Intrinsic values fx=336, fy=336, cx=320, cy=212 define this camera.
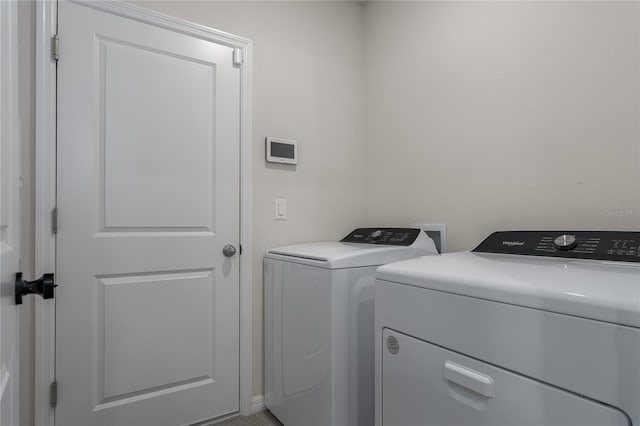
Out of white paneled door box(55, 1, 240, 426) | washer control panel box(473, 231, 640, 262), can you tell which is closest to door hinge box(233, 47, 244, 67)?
white paneled door box(55, 1, 240, 426)

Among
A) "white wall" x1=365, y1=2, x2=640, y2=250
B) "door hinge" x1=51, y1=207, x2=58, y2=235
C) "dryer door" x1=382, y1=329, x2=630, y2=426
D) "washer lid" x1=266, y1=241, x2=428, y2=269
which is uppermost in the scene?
"white wall" x1=365, y1=2, x2=640, y2=250

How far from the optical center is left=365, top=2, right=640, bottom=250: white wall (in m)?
1.22

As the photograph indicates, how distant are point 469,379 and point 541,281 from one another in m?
0.29

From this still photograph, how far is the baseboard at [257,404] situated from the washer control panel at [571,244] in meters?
1.39

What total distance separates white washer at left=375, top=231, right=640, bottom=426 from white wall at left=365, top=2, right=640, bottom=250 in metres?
0.29

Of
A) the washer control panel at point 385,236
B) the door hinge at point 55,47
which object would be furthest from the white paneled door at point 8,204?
the washer control panel at point 385,236

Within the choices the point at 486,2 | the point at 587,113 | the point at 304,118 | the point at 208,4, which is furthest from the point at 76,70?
the point at 587,113

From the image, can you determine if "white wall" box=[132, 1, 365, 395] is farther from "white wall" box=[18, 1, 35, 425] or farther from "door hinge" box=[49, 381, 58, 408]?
"door hinge" box=[49, 381, 58, 408]

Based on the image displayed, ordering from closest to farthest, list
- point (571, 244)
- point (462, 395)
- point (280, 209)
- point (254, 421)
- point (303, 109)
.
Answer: point (462, 395) < point (571, 244) < point (254, 421) < point (280, 209) < point (303, 109)

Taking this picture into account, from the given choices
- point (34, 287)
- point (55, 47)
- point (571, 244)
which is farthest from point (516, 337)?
point (55, 47)

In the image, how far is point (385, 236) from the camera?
1.81 meters

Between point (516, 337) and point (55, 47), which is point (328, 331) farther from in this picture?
point (55, 47)

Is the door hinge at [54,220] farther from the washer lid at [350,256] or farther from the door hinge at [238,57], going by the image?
the door hinge at [238,57]

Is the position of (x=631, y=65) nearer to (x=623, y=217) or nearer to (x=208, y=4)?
(x=623, y=217)
